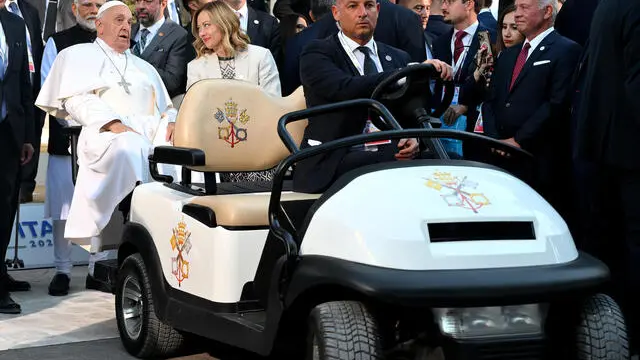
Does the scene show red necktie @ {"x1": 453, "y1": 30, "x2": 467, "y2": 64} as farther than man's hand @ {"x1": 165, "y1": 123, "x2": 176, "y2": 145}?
Yes

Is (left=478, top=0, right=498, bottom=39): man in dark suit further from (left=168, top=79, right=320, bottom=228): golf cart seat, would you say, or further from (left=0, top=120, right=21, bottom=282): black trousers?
(left=0, top=120, right=21, bottom=282): black trousers

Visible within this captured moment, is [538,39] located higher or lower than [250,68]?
higher

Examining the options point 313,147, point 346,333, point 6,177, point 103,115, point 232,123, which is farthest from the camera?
Answer: point 103,115

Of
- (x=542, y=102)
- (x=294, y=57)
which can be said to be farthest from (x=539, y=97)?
(x=294, y=57)

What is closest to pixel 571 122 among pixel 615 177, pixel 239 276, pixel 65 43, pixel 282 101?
pixel 615 177

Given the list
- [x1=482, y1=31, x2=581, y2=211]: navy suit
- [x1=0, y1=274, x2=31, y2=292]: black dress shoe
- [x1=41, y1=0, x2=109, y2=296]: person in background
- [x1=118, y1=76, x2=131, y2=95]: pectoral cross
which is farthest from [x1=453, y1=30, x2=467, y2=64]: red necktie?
[x1=0, y1=274, x2=31, y2=292]: black dress shoe

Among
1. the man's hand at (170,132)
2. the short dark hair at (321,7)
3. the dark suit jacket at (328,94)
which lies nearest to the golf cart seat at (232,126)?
the dark suit jacket at (328,94)

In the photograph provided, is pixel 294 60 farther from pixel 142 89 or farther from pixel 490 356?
pixel 490 356

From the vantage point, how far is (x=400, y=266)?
3855mm

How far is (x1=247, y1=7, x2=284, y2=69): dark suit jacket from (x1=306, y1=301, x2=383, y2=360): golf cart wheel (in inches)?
194

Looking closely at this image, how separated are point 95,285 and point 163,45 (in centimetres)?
212

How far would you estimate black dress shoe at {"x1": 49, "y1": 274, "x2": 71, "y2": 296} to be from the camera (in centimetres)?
745

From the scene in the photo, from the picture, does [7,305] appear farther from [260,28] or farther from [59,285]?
[260,28]

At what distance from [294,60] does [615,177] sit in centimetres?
327
